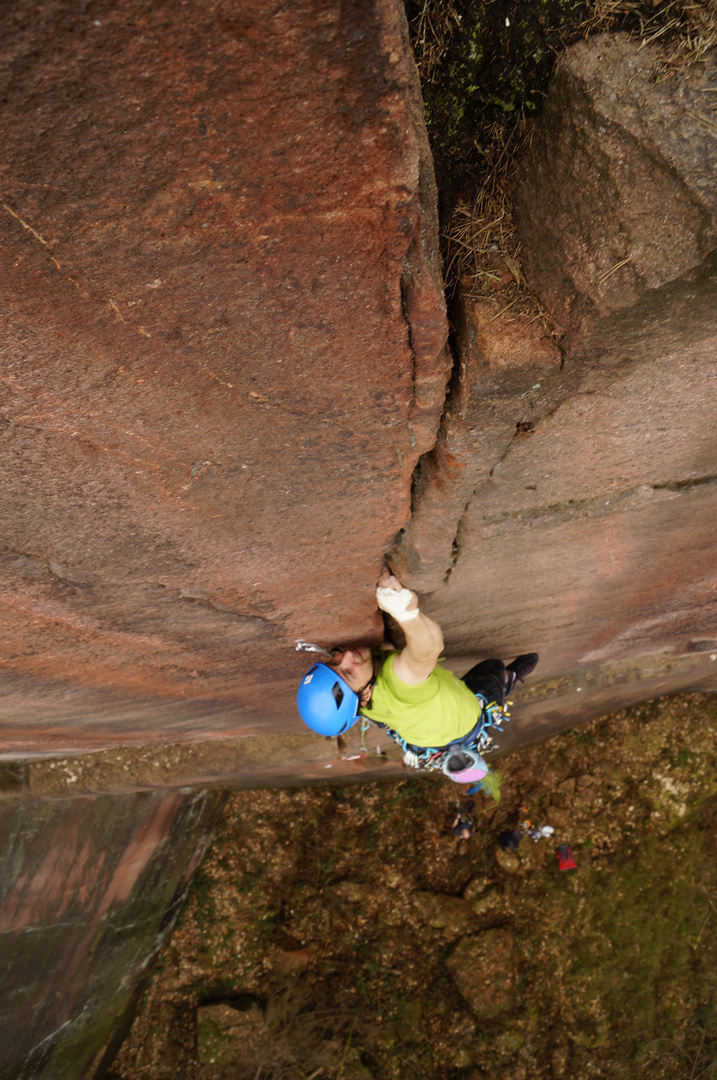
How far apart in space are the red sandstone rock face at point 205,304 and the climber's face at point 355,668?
52 centimetres

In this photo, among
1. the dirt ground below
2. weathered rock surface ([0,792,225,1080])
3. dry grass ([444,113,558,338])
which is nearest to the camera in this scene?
dry grass ([444,113,558,338])

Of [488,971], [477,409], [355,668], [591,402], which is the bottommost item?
[488,971]

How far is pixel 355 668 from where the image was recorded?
8.29 ft

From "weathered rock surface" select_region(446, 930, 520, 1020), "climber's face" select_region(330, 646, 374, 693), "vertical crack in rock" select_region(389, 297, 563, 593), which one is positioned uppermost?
"vertical crack in rock" select_region(389, 297, 563, 593)

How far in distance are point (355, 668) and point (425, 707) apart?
348 mm

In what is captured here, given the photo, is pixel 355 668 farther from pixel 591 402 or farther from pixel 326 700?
pixel 591 402

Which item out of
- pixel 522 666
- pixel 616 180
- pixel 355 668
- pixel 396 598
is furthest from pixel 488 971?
pixel 616 180

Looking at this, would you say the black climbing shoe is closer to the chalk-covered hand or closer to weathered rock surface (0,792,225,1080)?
the chalk-covered hand

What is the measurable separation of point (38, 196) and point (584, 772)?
4.97 m

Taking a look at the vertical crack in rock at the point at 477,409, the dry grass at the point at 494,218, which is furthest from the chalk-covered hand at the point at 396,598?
the dry grass at the point at 494,218

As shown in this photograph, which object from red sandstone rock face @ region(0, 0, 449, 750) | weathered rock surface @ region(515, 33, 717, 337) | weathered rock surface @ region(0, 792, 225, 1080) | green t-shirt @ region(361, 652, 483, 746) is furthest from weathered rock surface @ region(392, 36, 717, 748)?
weathered rock surface @ region(0, 792, 225, 1080)

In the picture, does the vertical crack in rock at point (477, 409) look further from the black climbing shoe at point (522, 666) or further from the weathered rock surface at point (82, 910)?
the weathered rock surface at point (82, 910)

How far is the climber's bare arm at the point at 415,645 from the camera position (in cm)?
226

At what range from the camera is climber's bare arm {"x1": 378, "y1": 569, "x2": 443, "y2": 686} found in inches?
88.8
